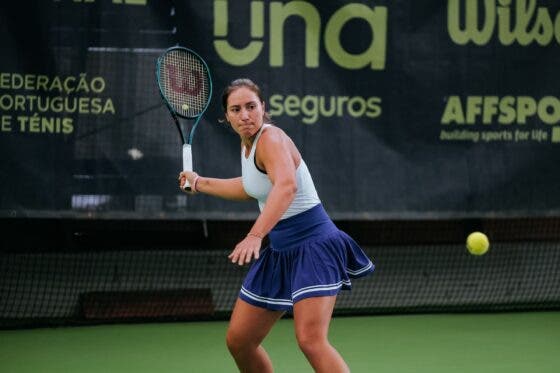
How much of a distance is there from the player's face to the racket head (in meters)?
0.76

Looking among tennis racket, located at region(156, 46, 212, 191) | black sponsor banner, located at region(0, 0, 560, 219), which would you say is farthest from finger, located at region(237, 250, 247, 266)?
black sponsor banner, located at region(0, 0, 560, 219)

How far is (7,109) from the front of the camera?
5691mm

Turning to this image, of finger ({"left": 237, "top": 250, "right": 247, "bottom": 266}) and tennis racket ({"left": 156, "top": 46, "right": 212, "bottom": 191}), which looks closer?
finger ({"left": 237, "top": 250, "right": 247, "bottom": 266})

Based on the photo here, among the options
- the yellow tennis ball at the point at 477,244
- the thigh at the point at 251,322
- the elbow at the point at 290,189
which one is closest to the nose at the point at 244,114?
the elbow at the point at 290,189

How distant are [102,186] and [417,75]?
79.2 inches

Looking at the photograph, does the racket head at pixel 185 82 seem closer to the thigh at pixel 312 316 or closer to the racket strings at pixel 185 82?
the racket strings at pixel 185 82

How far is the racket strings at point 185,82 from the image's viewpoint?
4.18 meters

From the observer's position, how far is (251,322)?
3418mm

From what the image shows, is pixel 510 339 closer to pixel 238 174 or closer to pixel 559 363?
pixel 559 363

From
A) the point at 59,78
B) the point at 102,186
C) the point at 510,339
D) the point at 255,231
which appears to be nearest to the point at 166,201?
the point at 102,186

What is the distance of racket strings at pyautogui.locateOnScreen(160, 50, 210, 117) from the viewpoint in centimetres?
418

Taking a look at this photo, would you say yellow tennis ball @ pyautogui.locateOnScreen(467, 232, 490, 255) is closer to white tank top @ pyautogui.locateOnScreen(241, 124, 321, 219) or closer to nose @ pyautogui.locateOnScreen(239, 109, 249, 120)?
white tank top @ pyautogui.locateOnScreen(241, 124, 321, 219)

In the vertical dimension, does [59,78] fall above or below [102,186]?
above

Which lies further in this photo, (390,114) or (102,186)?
(390,114)
